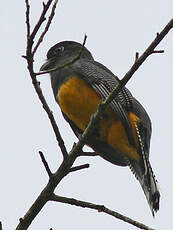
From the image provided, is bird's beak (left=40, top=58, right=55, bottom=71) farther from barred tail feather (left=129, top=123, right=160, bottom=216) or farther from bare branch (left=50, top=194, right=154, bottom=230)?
bare branch (left=50, top=194, right=154, bottom=230)

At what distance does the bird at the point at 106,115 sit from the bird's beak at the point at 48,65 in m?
0.53

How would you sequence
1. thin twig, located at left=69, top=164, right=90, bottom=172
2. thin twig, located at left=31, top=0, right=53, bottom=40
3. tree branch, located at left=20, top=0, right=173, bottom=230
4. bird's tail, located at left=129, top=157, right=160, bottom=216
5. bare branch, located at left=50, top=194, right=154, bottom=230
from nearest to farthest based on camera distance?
thin twig, located at left=31, top=0, right=53, bottom=40 → tree branch, located at left=20, top=0, right=173, bottom=230 → bare branch, located at left=50, top=194, right=154, bottom=230 → thin twig, located at left=69, top=164, right=90, bottom=172 → bird's tail, located at left=129, top=157, right=160, bottom=216

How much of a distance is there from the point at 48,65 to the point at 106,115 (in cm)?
171

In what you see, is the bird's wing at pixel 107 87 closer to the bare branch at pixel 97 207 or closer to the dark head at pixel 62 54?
the dark head at pixel 62 54

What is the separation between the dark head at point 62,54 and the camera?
893cm

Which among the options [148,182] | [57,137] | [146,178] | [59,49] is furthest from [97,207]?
[59,49]

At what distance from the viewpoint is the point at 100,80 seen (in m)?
7.88

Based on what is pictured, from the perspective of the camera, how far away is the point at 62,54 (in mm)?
9219

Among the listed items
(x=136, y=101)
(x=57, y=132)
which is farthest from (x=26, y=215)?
(x=136, y=101)

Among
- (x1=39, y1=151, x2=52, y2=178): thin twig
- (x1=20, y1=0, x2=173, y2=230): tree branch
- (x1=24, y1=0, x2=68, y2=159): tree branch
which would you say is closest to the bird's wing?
(x1=20, y1=0, x2=173, y2=230): tree branch

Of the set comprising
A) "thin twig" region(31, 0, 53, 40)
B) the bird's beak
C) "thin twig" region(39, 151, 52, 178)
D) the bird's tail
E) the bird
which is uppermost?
"thin twig" region(31, 0, 53, 40)

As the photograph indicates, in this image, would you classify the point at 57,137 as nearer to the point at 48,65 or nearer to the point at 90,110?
the point at 90,110

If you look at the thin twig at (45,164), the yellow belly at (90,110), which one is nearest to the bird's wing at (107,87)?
the yellow belly at (90,110)

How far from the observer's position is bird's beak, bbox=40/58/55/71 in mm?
8727
